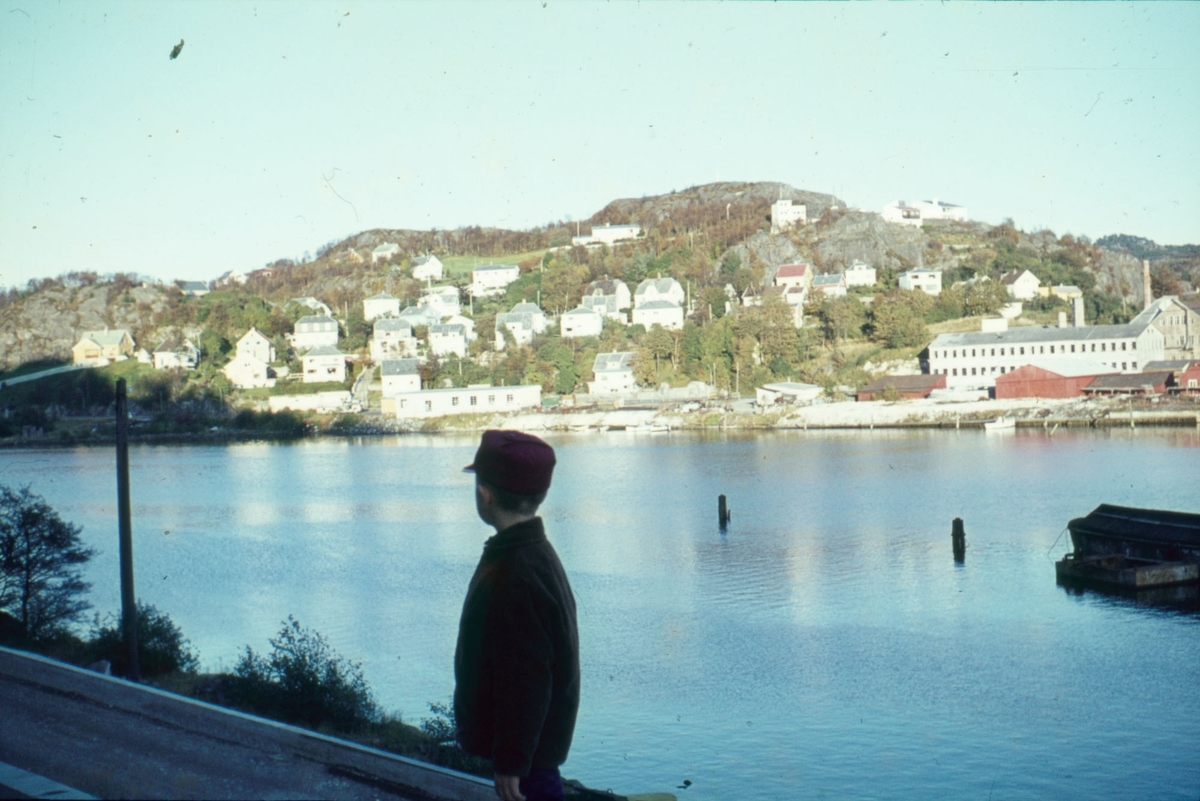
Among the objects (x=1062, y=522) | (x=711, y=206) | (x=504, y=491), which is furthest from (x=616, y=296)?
(x=504, y=491)

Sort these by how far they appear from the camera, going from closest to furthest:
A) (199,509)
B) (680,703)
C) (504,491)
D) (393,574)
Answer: (504,491)
(680,703)
(393,574)
(199,509)

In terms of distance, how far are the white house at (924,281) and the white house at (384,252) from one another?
175 feet

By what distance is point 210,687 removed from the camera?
9.74 metres

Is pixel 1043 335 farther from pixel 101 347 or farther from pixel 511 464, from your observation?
pixel 101 347

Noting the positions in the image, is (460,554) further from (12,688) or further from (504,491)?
(504,491)

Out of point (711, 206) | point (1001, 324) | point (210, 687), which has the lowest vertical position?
point (210, 687)

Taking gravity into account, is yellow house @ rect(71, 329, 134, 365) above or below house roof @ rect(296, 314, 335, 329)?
below

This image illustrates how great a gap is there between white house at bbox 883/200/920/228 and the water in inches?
2374

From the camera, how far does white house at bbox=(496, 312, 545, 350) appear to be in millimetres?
71438

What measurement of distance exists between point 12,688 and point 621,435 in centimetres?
4992

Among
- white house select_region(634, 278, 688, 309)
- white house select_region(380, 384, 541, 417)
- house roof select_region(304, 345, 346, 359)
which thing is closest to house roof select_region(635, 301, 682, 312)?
white house select_region(634, 278, 688, 309)

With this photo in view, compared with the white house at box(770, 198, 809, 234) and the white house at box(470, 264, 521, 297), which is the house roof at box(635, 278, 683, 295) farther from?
the white house at box(770, 198, 809, 234)

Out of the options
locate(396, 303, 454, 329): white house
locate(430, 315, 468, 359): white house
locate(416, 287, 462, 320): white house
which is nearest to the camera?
locate(430, 315, 468, 359): white house

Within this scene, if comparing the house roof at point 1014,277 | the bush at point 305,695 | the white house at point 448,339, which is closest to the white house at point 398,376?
the white house at point 448,339
